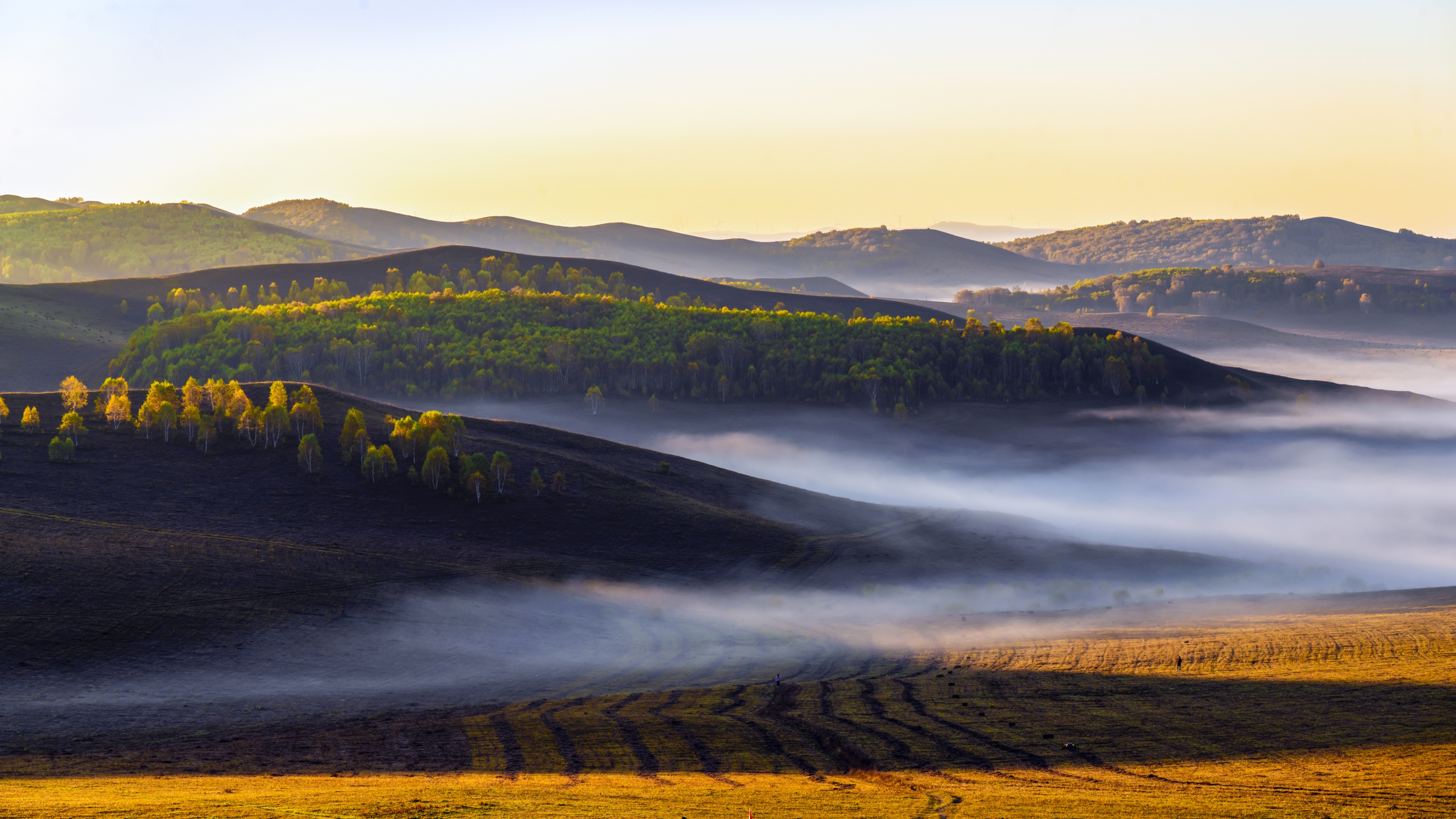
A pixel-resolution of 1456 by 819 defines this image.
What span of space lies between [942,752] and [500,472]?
70999 mm

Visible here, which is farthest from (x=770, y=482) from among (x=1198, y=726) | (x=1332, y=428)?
(x=1332, y=428)

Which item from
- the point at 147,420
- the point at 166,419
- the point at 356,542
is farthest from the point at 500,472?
the point at 147,420

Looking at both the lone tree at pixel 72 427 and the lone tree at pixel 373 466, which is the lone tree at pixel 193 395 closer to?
the lone tree at pixel 72 427

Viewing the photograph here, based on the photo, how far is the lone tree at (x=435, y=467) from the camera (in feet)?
346

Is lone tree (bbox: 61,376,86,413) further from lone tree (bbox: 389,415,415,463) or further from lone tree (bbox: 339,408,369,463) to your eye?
lone tree (bbox: 389,415,415,463)

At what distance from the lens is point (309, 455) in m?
105

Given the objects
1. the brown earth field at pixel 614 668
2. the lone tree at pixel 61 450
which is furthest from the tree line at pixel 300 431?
the brown earth field at pixel 614 668

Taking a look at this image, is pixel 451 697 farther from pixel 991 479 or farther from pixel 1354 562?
pixel 991 479

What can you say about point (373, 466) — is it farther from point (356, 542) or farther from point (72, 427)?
point (72, 427)

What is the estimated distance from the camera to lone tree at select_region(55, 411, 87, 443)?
104m

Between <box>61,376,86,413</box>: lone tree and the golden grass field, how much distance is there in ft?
269

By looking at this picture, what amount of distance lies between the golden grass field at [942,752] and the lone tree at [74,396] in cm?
8193

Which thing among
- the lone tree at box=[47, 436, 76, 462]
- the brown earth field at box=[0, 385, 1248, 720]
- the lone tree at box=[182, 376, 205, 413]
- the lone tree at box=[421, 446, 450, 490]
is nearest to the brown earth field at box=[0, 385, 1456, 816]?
the brown earth field at box=[0, 385, 1248, 720]

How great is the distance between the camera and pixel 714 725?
1922 inches
